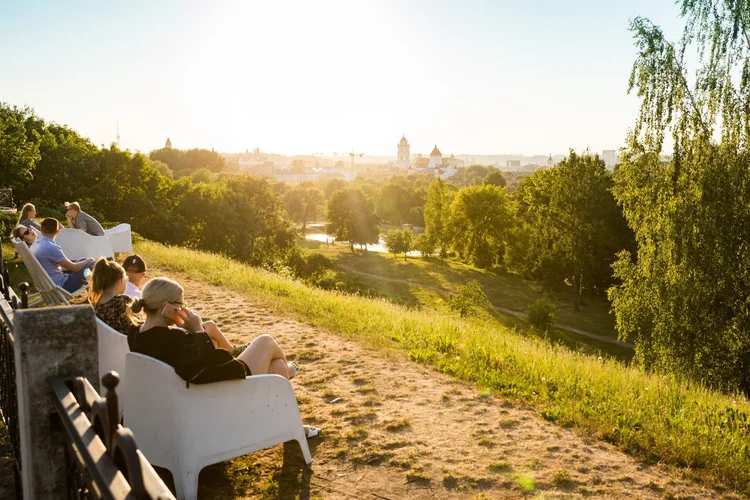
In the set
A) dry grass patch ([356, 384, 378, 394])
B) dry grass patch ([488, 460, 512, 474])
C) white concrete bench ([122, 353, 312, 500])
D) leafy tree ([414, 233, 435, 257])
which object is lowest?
leafy tree ([414, 233, 435, 257])

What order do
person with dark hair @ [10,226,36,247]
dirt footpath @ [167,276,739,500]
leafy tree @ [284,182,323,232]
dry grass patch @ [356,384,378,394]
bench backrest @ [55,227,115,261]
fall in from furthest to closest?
leafy tree @ [284,182,323,232] → bench backrest @ [55,227,115,261] → person with dark hair @ [10,226,36,247] → dry grass patch @ [356,384,378,394] → dirt footpath @ [167,276,739,500]

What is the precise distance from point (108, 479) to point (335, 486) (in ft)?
10.4

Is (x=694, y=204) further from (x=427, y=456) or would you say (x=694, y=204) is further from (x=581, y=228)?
(x=581, y=228)

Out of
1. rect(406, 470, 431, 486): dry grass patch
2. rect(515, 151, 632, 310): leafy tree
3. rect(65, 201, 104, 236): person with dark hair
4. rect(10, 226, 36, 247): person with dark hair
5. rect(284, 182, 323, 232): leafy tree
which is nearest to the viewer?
rect(406, 470, 431, 486): dry grass patch

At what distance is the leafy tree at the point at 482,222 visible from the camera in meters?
55.4

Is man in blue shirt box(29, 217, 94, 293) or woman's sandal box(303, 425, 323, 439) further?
man in blue shirt box(29, 217, 94, 293)

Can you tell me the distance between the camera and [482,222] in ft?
185

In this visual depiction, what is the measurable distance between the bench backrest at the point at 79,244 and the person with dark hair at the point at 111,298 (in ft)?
21.1

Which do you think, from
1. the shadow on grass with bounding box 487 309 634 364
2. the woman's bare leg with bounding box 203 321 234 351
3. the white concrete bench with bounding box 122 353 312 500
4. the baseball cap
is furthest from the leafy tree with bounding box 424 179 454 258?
the white concrete bench with bounding box 122 353 312 500

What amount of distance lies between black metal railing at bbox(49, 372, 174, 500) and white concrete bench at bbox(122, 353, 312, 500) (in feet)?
5.46

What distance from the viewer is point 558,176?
1690 inches

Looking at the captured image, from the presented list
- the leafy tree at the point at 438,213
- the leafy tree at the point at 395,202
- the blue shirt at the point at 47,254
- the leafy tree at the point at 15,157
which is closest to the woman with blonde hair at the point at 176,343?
the blue shirt at the point at 47,254

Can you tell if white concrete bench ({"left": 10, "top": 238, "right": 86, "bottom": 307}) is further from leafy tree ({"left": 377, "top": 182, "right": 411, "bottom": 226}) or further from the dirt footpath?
leafy tree ({"left": 377, "top": 182, "right": 411, "bottom": 226})

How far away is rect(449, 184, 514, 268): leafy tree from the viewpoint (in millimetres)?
55375
